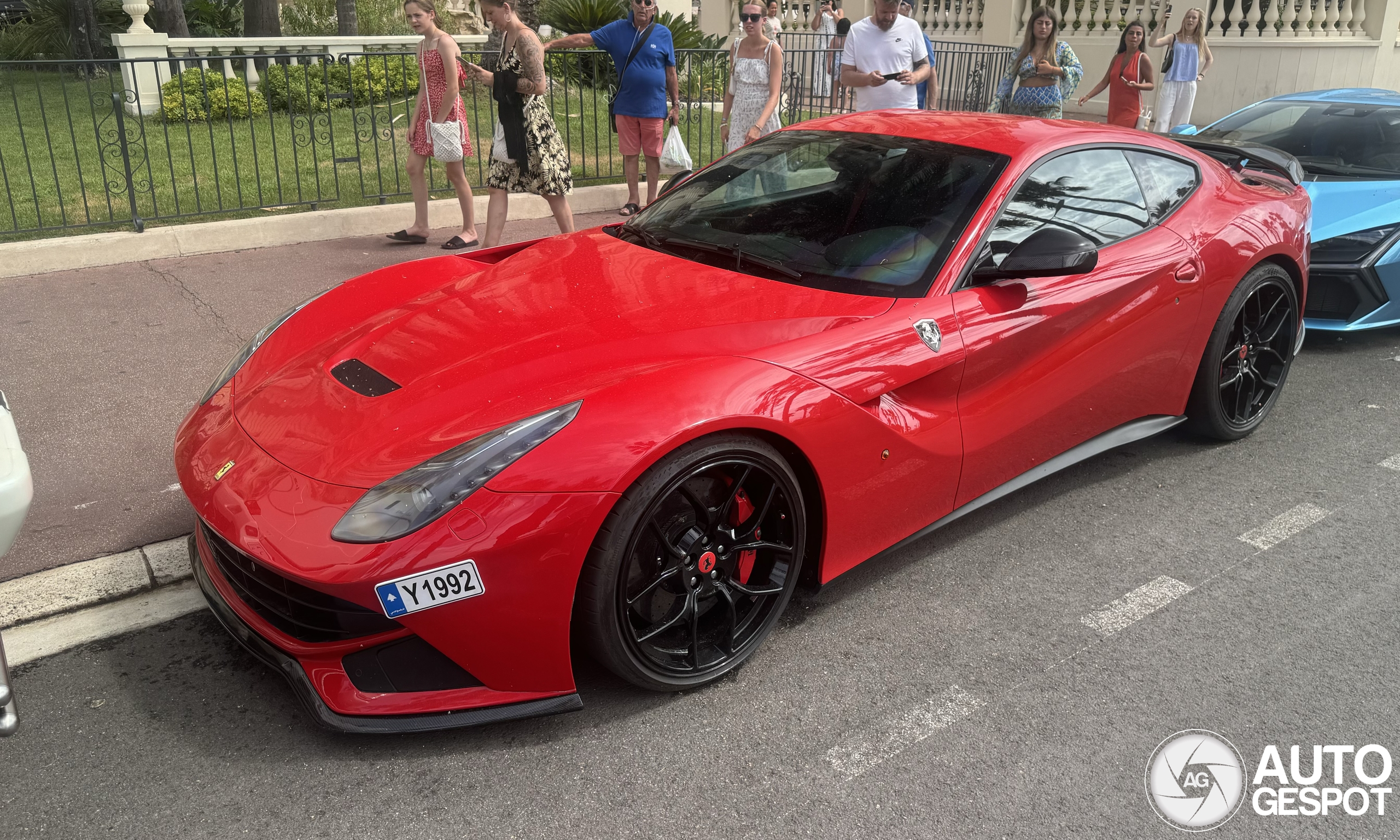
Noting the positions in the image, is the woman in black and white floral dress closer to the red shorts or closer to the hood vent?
the red shorts

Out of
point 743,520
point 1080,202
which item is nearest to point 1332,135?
point 1080,202

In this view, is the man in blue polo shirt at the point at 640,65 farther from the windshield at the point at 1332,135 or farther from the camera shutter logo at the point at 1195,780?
the camera shutter logo at the point at 1195,780

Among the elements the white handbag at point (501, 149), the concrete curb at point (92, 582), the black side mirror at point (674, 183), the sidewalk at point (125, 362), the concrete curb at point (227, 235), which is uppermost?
the black side mirror at point (674, 183)

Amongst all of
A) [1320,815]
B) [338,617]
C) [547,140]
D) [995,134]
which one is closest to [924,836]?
[1320,815]

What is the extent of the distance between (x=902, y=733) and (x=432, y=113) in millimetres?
5973

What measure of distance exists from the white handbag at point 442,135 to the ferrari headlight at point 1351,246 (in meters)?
5.39

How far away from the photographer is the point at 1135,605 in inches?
131

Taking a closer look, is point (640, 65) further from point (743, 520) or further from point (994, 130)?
point (743, 520)

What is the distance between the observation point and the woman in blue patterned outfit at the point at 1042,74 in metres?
9.12

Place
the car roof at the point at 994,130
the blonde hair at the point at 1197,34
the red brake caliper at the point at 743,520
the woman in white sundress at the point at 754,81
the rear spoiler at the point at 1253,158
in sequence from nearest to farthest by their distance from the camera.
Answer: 1. the red brake caliper at the point at 743,520
2. the car roof at the point at 994,130
3. the rear spoiler at the point at 1253,158
4. the woman in white sundress at the point at 754,81
5. the blonde hair at the point at 1197,34

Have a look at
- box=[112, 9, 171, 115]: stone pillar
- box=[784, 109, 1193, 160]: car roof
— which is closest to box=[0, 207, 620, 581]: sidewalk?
box=[784, 109, 1193, 160]: car roof

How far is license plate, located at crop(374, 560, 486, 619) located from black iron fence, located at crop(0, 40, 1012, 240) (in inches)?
203

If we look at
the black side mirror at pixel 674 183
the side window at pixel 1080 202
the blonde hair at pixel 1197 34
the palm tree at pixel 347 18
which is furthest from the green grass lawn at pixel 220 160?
the blonde hair at pixel 1197 34

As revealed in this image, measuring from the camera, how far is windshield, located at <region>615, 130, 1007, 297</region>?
3299 mm
